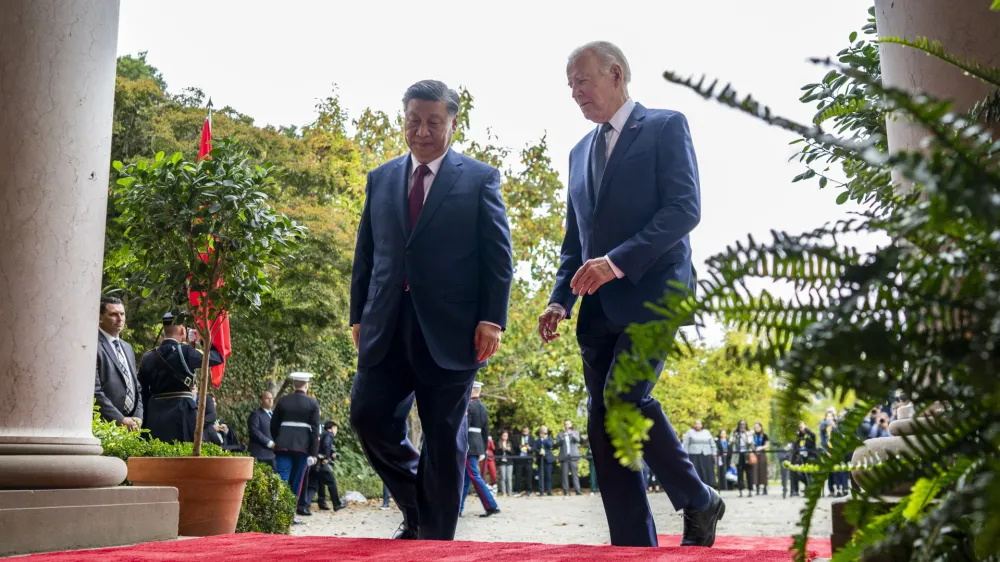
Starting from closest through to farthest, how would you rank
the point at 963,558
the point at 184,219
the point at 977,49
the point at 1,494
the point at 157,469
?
the point at 963,558 < the point at 977,49 < the point at 1,494 < the point at 157,469 < the point at 184,219

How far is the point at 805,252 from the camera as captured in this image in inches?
47.8

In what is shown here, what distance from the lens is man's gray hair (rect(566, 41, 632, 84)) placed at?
15.5 feet

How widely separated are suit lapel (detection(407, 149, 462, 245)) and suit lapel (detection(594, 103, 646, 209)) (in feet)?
2.62

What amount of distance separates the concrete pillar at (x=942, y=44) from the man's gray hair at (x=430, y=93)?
2383 mm

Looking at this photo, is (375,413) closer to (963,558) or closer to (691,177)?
(691,177)

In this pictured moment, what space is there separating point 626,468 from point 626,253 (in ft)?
3.07

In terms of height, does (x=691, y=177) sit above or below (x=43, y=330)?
above

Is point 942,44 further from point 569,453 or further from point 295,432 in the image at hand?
point 569,453

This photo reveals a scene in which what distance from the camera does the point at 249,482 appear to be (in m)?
8.30

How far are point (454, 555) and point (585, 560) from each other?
1.61ft

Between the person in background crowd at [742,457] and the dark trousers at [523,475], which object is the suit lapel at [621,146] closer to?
the person in background crowd at [742,457]

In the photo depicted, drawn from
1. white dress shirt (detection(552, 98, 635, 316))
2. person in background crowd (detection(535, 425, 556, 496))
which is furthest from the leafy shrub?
person in background crowd (detection(535, 425, 556, 496))

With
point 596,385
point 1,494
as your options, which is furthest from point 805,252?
point 1,494

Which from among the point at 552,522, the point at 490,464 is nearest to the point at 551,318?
the point at 552,522
